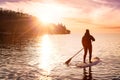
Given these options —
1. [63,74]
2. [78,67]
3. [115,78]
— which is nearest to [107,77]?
[115,78]

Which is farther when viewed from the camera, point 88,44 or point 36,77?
point 88,44

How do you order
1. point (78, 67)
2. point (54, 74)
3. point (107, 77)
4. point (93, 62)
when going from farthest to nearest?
point (93, 62), point (78, 67), point (54, 74), point (107, 77)

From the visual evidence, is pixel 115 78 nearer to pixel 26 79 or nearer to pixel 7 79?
pixel 26 79

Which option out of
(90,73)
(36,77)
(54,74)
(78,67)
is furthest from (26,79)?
(78,67)

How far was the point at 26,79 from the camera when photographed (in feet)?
61.5

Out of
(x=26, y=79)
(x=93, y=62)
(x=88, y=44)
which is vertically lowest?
(x=26, y=79)

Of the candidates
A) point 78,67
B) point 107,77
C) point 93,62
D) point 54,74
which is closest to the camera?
point 107,77

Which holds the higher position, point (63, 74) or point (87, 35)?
point (87, 35)

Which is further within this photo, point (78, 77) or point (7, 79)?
point (78, 77)

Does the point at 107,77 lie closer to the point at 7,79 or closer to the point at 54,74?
the point at 54,74

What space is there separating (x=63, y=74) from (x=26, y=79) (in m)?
3.66

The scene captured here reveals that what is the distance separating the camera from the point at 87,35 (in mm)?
25906

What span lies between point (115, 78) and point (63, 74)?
4488 millimetres

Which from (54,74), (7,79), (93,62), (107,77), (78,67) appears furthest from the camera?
(93,62)
